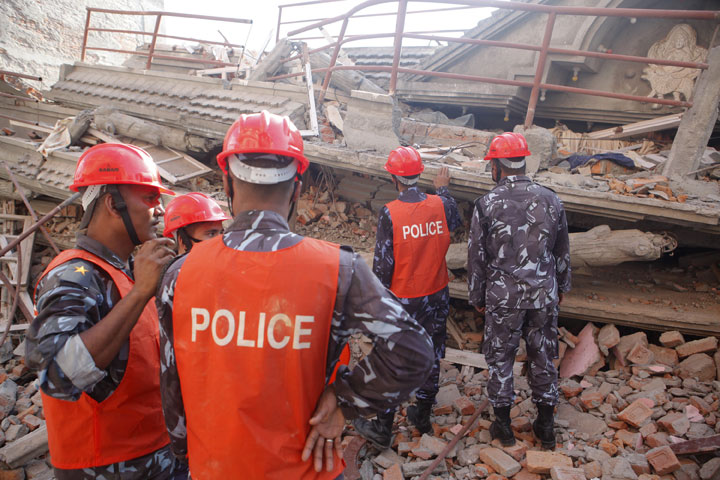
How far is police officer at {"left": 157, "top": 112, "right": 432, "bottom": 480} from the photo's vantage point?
4.43 feet

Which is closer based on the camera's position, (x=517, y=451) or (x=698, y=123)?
(x=517, y=451)

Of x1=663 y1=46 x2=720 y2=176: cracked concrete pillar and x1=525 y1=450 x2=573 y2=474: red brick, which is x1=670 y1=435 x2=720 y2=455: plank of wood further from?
x1=663 y1=46 x2=720 y2=176: cracked concrete pillar

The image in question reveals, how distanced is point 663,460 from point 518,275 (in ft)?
5.75

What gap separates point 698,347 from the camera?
432cm

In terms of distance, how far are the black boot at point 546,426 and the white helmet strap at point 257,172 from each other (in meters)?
3.25

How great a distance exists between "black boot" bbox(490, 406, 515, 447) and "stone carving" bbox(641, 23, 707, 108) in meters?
6.59

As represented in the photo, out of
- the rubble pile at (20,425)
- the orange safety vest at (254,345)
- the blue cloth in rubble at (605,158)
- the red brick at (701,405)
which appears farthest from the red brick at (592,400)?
the rubble pile at (20,425)

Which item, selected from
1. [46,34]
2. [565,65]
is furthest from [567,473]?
[46,34]

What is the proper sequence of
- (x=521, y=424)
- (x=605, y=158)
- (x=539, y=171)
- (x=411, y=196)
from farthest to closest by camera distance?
1. (x=605, y=158)
2. (x=539, y=171)
3. (x=411, y=196)
4. (x=521, y=424)

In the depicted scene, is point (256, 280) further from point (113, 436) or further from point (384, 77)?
point (384, 77)

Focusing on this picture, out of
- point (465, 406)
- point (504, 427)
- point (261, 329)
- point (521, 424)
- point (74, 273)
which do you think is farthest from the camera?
point (465, 406)

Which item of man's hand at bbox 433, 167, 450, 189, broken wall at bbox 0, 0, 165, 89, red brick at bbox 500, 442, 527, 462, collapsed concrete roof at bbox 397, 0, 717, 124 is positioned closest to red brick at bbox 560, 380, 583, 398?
red brick at bbox 500, 442, 527, 462

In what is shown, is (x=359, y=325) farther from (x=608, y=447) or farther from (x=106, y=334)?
(x=608, y=447)

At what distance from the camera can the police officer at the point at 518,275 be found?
11.2 ft
